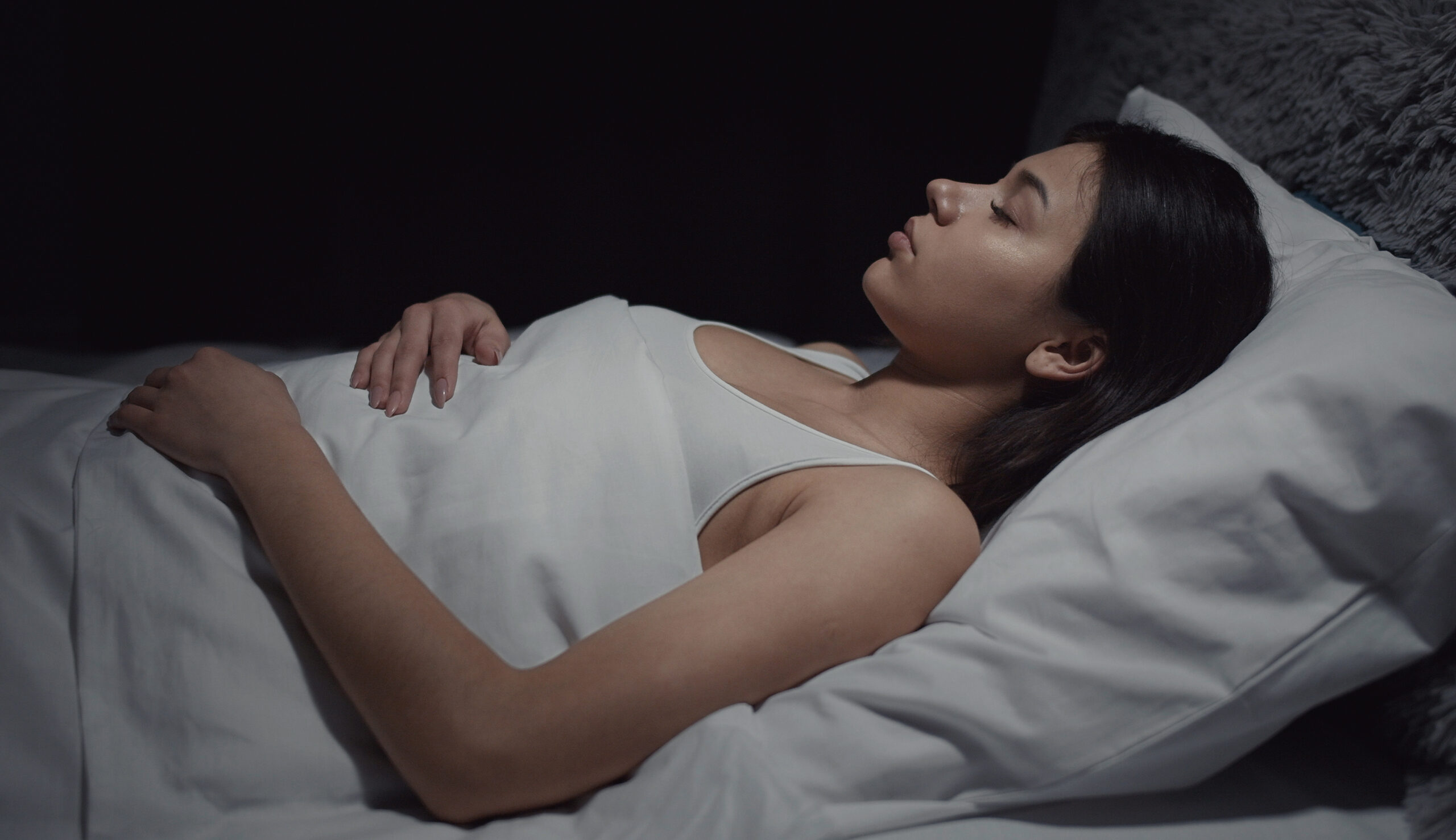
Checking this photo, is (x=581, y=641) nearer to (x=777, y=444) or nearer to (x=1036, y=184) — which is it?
(x=777, y=444)

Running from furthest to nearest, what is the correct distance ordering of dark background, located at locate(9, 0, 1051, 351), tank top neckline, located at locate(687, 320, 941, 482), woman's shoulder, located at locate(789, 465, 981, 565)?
dark background, located at locate(9, 0, 1051, 351) < tank top neckline, located at locate(687, 320, 941, 482) < woman's shoulder, located at locate(789, 465, 981, 565)

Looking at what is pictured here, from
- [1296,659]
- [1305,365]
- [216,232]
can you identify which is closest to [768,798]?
[1296,659]

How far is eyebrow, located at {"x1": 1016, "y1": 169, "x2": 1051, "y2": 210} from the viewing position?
0.88 metres

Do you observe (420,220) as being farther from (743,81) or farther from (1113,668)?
(1113,668)

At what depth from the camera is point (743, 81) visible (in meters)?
1.84

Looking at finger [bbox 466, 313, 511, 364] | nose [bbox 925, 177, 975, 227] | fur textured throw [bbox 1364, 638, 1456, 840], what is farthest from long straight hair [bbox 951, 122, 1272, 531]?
finger [bbox 466, 313, 511, 364]

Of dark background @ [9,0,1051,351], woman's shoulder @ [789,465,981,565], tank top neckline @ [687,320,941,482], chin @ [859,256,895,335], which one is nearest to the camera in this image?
woman's shoulder @ [789,465,981,565]

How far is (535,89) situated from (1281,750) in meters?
1.66

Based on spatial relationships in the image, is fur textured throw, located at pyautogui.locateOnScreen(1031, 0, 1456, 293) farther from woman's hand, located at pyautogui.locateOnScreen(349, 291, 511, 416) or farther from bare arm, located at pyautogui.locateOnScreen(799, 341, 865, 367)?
woman's hand, located at pyautogui.locateOnScreen(349, 291, 511, 416)

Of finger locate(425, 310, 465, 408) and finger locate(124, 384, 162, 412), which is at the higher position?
finger locate(425, 310, 465, 408)

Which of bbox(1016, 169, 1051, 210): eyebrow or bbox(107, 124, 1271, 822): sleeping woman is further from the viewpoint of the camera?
bbox(1016, 169, 1051, 210): eyebrow

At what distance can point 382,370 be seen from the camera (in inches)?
35.4

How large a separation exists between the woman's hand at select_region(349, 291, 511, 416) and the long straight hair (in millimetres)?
537

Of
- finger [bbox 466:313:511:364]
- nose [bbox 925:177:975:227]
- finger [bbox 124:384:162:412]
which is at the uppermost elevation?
nose [bbox 925:177:975:227]
